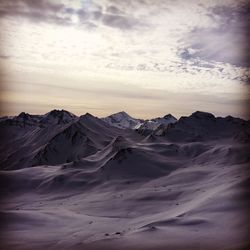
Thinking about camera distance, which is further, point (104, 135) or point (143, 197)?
point (104, 135)

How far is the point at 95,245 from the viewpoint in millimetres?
18219

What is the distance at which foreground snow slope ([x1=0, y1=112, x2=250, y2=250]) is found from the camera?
63.1ft

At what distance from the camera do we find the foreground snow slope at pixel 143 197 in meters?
19.2

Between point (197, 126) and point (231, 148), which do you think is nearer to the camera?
point (231, 148)

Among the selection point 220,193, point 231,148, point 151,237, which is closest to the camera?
point 151,237

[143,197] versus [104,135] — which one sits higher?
[104,135]

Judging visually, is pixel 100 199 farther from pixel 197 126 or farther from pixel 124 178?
pixel 197 126

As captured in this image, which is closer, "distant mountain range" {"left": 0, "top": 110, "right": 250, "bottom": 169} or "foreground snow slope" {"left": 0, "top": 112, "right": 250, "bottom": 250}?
"foreground snow slope" {"left": 0, "top": 112, "right": 250, "bottom": 250}

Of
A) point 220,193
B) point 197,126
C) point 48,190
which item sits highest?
point 197,126

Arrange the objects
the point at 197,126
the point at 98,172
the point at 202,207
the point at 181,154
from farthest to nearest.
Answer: the point at 197,126
the point at 181,154
the point at 98,172
the point at 202,207

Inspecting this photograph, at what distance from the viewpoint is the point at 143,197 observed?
42.7 meters

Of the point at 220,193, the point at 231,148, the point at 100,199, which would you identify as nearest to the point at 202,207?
the point at 220,193

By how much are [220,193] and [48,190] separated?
34804 millimetres

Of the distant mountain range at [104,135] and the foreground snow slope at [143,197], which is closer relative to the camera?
the foreground snow slope at [143,197]
